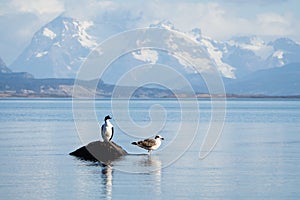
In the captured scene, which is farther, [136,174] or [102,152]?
[102,152]

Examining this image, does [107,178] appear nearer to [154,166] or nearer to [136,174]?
Result: [136,174]

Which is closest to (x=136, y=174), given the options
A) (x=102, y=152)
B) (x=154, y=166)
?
(x=154, y=166)

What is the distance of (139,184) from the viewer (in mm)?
26000

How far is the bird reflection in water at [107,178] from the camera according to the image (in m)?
24.2

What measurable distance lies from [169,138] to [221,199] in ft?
74.1

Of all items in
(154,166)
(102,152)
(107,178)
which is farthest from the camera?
(102,152)

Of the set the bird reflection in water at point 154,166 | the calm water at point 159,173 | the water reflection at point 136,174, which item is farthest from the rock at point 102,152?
the bird reflection in water at point 154,166

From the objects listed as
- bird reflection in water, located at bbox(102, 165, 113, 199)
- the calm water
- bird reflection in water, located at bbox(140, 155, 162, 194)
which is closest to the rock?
the calm water

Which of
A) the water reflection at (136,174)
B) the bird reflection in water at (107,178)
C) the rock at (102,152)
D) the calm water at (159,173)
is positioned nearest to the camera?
the bird reflection in water at (107,178)

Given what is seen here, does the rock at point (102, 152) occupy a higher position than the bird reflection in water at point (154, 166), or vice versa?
the rock at point (102, 152)

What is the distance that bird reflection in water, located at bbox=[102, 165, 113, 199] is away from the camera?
79.5 feet

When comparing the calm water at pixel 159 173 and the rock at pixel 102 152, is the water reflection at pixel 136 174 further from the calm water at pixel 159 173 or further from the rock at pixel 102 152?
the rock at pixel 102 152

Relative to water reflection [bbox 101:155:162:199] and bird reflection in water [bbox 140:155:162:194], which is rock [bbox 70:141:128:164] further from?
bird reflection in water [bbox 140:155:162:194]

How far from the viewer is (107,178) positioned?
2722cm
